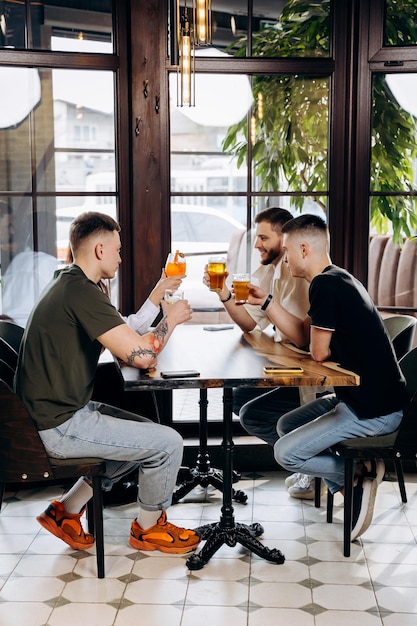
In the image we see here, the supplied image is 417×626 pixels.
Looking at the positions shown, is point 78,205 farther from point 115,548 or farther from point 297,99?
point 115,548

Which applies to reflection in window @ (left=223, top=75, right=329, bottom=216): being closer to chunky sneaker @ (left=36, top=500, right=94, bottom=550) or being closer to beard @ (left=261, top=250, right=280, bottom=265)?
beard @ (left=261, top=250, right=280, bottom=265)

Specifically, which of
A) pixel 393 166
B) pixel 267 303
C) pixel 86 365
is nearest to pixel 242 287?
pixel 267 303

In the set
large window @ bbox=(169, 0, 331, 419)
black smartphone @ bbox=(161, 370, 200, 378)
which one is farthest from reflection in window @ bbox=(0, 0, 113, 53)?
black smartphone @ bbox=(161, 370, 200, 378)

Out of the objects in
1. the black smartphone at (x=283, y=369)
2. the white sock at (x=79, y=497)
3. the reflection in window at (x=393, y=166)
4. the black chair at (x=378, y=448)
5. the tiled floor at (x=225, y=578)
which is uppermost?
the reflection in window at (x=393, y=166)

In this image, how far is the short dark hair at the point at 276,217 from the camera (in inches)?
170

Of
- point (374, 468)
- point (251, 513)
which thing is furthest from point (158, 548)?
point (374, 468)

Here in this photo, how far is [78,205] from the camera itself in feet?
15.2

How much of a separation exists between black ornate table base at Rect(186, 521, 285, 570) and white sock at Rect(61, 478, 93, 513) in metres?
0.49

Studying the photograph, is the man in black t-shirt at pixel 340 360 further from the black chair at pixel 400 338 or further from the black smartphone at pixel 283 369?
the black chair at pixel 400 338

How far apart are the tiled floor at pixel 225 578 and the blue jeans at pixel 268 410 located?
349 mm

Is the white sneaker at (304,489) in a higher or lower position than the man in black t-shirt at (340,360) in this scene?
lower

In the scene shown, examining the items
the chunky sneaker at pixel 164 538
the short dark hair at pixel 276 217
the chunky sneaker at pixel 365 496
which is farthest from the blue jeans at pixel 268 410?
the short dark hair at pixel 276 217

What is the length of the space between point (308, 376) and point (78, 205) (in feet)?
6.12

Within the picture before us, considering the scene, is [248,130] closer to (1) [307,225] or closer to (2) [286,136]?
(2) [286,136]
